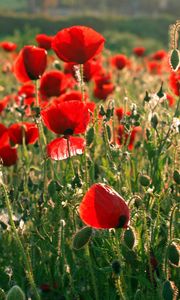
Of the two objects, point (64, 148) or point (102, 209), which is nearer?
point (102, 209)

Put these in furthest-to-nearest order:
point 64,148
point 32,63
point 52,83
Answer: point 52,83
point 32,63
point 64,148

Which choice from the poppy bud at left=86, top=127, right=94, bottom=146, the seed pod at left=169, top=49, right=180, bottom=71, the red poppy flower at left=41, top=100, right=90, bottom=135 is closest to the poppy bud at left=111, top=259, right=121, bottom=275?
the red poppy flower at left=41, top=100, right=90, bottom=135

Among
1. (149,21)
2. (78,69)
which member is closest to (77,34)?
(78,69)

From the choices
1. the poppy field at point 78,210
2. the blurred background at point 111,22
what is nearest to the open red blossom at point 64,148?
the poppy field at point 78,210

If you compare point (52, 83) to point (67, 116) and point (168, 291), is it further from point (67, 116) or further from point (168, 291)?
point (168, 291)

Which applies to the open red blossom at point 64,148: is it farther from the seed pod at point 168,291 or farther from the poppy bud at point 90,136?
the seed pod at point 168,291

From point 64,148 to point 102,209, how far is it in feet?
2.15

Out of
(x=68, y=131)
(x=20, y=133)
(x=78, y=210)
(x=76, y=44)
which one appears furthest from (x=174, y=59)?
(x=20, y=133)

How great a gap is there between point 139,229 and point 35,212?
1.44 ft

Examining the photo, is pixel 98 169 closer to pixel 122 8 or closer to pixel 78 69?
pixel 78 69

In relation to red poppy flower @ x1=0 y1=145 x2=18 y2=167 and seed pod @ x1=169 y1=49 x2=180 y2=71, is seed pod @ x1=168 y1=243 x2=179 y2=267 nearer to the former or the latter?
seed pod @ x1=169 y1=49 x2=180 y2=71

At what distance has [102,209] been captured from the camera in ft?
4.37

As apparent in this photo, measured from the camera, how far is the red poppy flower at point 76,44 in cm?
208

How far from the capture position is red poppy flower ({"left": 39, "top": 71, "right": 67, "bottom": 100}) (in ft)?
9.21
